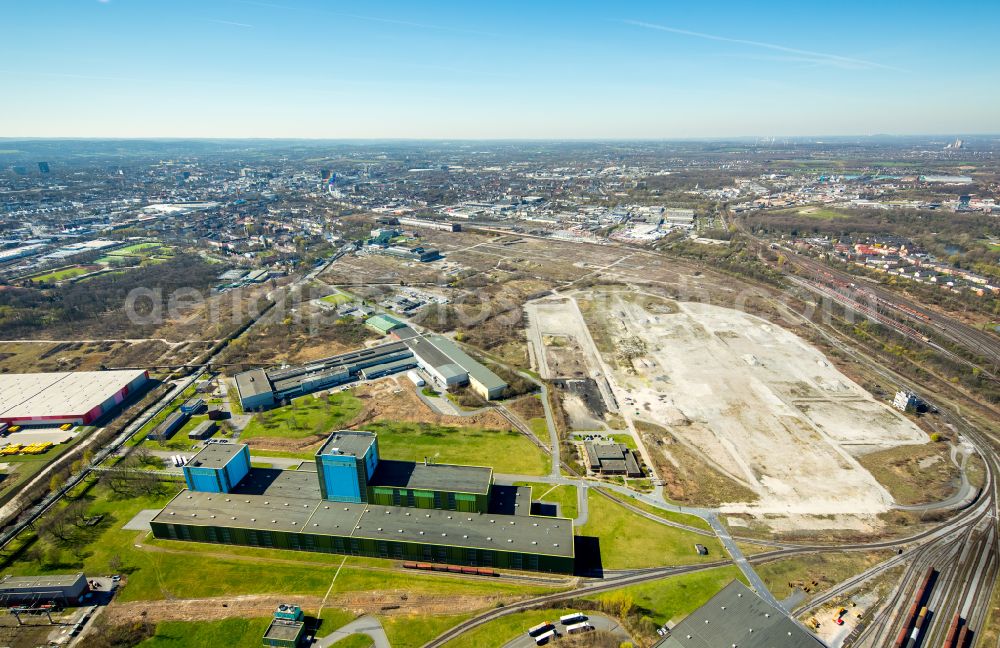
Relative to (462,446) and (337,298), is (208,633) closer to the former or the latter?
(462,446)

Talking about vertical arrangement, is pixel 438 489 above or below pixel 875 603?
above

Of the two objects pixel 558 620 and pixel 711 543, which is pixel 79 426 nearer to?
pixel 558 620

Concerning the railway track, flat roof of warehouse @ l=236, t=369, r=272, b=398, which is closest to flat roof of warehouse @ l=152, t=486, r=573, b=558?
flat roof of warehouse @ l=236, t=369, r=272, b=398

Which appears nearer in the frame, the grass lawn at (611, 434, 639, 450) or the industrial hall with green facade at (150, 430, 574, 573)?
the industrial hall with green facade at (150, 430, 574, 573)

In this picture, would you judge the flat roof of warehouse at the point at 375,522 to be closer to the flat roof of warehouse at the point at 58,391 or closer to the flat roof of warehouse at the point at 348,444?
the flat roof of warehouse at the point at 348,444

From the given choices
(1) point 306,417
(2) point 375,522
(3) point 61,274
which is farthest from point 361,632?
(3) point 61,274

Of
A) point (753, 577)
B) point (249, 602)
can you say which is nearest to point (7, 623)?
point (249, 602)

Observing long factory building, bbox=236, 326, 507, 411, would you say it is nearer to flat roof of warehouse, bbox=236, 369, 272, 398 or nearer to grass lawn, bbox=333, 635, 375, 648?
flat roof of warehouse, bbox=236, 369, 272, 398
